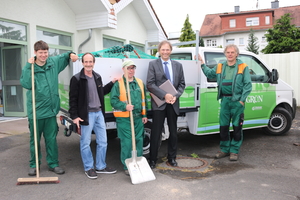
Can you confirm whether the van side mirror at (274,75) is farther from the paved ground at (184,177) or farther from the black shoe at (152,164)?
the black shoe at (152,164)

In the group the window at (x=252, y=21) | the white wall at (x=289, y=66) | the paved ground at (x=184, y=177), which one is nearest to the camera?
the paved ground at (x=184, y=177)

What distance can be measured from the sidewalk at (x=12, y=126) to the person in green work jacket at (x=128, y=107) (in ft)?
13.7

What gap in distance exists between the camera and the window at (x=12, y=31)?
801 centimetres

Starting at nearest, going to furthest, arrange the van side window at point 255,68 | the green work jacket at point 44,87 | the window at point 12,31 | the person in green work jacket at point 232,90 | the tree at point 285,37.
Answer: the green work jacket at point 44,87, the person in green work jacket at point 232,90, the van side window at point 255,68, the window at point 12,31, the tree at point 285,37

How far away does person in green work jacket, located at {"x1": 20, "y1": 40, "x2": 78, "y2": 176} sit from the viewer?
4.05 m

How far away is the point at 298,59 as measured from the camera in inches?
493

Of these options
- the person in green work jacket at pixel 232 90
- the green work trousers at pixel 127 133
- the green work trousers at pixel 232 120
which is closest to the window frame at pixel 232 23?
the person in green work jacket at pixel 232 90

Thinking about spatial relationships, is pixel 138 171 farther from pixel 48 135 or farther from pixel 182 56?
pixel 182 56

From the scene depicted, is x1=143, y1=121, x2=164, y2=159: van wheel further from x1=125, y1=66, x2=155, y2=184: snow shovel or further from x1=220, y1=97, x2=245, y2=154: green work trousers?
x1=220, y1=97, x2=245, y2=154: green work trousers

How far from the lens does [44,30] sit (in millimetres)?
9195

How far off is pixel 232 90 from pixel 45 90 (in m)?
2.98

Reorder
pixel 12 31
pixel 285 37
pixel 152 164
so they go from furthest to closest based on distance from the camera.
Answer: pixel 285 37 < pixel 12 31 < pixel 152 164

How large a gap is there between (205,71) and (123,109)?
1.77m

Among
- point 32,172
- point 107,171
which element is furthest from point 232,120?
point 32,172
